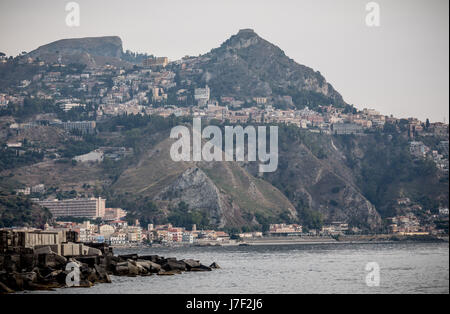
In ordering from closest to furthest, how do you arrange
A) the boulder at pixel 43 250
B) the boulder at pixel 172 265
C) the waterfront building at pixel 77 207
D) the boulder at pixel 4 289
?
the boulder at pixel 4 289 → the boulder at pixel 43 250 → the boulder at pixel 172 265 → the waterfront building at pixel 77 207

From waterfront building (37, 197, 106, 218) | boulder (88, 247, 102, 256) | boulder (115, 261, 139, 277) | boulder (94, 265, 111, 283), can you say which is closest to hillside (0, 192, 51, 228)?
waterfront building (37, 197, 106, 218)

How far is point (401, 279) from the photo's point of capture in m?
58.6

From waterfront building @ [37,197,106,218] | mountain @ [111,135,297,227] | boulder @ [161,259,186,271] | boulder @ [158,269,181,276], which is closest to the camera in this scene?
boulder @ [158,269,181,276]

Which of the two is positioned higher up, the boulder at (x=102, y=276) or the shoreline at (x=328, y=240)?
the boulder at (x=102, y=276)

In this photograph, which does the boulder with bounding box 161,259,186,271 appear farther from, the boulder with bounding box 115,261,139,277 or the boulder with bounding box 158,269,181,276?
the boulder with bounding box 115,261,139,277

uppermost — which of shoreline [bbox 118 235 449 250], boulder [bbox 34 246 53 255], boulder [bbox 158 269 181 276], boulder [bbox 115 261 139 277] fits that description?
boulder [bbox 34 246 53 255]

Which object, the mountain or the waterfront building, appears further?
the mountain

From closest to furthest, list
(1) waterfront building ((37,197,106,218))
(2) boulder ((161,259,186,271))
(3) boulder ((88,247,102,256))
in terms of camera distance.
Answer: (3) boulder ((88,247,102,256)), (2) boulder ((161,259,186,271)), (1) waterfront building ((37,197,106,218))


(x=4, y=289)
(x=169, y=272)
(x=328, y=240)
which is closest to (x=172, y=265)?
(x=169, y=272)

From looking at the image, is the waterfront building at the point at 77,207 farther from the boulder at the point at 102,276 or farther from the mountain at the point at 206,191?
the boulder at the point at 102,276

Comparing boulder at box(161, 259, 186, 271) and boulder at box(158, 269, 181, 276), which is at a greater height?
boulder at box(161, 259, 186, 271)

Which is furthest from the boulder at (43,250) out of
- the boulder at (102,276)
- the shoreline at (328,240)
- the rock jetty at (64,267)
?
the shoreline at (328,240)
